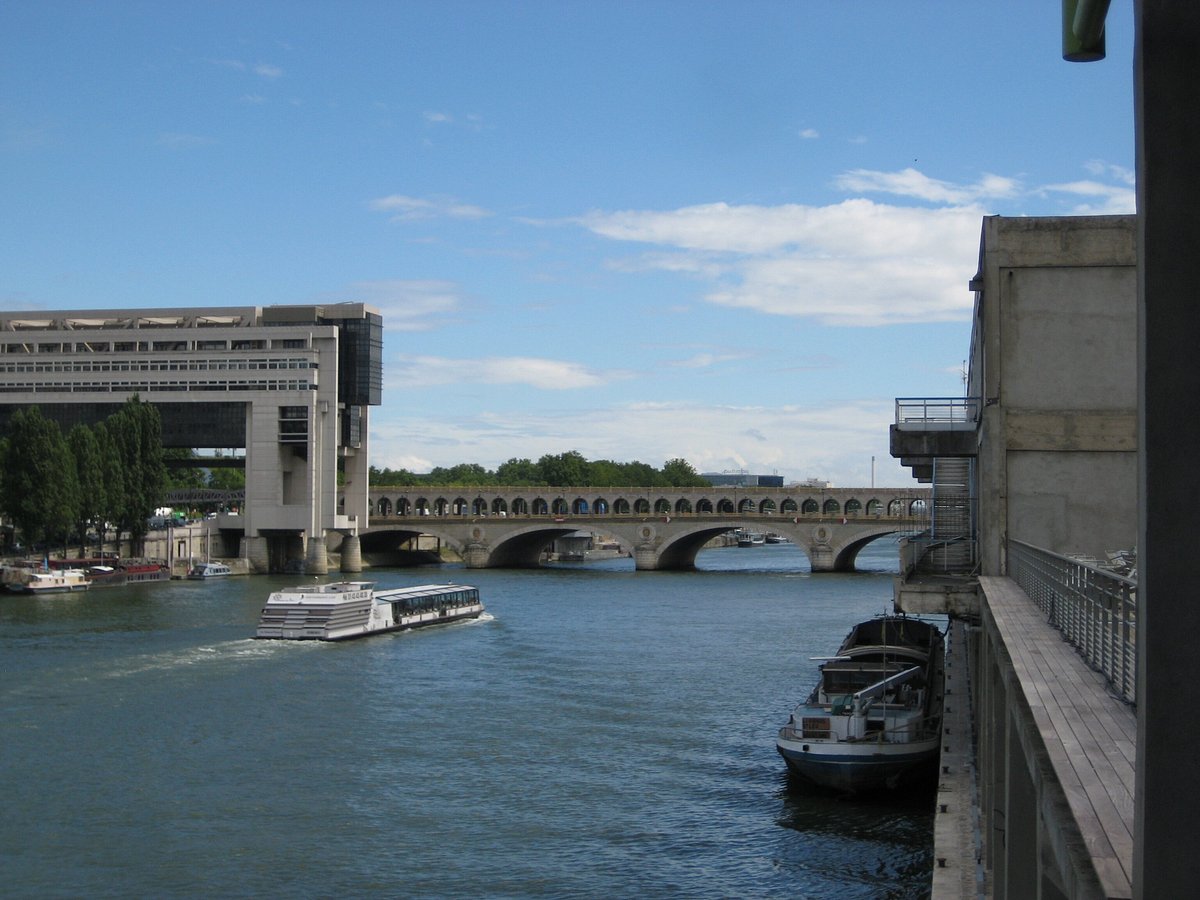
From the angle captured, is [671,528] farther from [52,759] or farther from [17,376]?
[52,759]

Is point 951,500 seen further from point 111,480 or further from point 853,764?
point 111,480

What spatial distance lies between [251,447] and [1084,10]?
11961cm

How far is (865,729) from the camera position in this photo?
35969 mm

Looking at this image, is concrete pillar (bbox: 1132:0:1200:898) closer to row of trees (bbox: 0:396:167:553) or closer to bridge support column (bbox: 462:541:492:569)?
row of trees (bbox: 0:396:167:553)

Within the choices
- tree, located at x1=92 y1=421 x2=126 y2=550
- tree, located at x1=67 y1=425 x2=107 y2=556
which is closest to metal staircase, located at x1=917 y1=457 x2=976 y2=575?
tree, located at x1=67 y1=425 x2=107 y2=556

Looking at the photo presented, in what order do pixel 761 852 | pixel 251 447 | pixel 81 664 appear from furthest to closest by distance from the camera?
pixel 251 447 → pixel 81 664 → pixel 761 852

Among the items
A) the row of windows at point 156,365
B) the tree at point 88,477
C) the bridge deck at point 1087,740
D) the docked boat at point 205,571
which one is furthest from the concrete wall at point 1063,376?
the row of windows at point 156,365

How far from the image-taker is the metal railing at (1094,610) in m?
12.2

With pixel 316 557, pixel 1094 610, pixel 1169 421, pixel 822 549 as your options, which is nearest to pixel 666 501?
pixel 822 549

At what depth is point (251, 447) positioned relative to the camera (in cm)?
12112

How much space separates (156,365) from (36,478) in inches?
952

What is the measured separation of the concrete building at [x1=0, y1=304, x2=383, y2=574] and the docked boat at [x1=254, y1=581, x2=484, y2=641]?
4501cm

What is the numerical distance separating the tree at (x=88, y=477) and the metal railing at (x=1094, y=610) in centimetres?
9368

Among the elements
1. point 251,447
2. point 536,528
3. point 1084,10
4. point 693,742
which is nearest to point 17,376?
point 251,447
